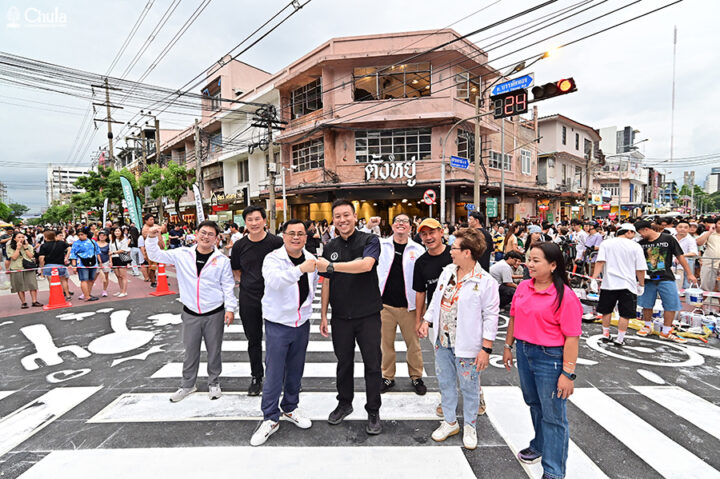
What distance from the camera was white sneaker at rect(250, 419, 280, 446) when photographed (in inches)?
118

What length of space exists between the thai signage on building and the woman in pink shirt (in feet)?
61.3

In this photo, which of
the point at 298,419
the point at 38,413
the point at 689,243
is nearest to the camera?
the point at 298,419

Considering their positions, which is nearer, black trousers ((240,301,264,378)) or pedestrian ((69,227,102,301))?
black trousers ((240,301,264,378))

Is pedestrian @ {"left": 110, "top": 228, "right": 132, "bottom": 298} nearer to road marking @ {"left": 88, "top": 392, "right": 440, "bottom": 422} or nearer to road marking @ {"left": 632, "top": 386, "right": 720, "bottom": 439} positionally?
road marking @ {"left": 88, "top": 392, "right": 440, "bottom": 422}

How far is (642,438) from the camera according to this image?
3.06 m

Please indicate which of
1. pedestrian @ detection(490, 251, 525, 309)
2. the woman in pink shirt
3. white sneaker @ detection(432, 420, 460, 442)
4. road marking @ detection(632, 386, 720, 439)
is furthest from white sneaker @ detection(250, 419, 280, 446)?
pedestrian @ detection(490, 251, 525, 309)

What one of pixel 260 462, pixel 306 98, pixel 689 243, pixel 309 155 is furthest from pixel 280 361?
pixel 306 98

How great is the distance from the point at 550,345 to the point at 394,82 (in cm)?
2309

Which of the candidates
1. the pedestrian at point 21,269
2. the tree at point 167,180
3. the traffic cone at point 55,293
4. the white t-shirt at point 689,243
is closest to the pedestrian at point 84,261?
the traffic cone at point 55,293

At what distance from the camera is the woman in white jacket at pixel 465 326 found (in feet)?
9.31

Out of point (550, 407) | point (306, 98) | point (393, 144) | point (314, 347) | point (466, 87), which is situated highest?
point (306, 98)

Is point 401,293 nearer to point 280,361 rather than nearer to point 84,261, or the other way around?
point 280,361

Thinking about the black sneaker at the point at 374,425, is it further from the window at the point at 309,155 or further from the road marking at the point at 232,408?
the window at the point at 309,155

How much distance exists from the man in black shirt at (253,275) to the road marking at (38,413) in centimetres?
194
